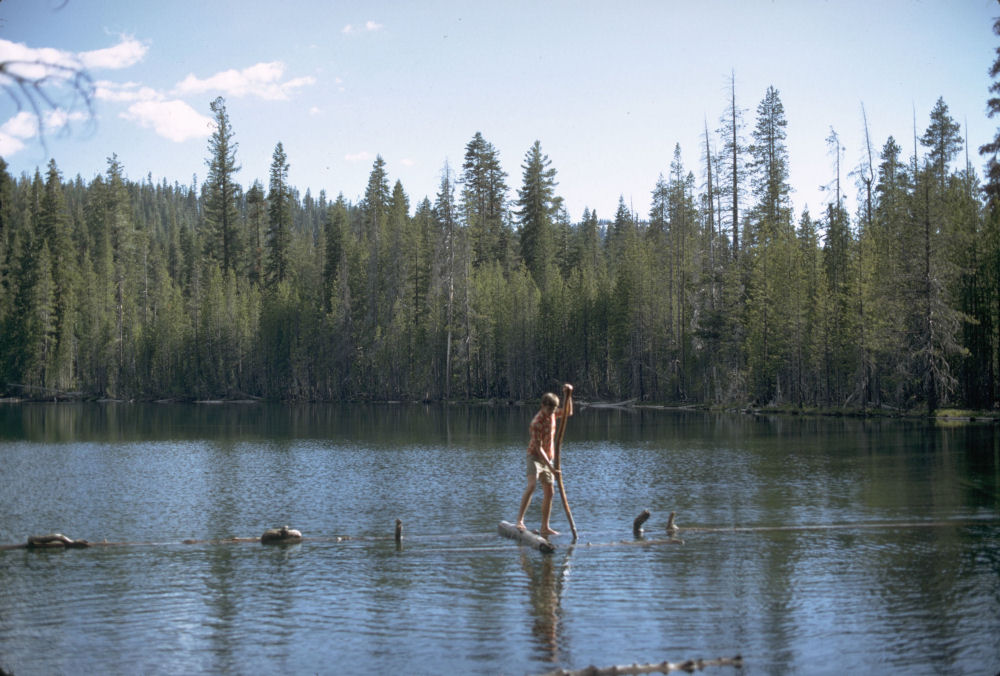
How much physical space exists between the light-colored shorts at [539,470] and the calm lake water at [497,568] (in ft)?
4.38

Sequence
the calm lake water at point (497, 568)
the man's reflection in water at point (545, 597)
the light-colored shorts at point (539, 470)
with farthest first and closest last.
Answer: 1. the light-colored shorts at point (539, 470)
2. the man's reflection in water at point (545, 597)
3. the calm lake water at point (497, 568)

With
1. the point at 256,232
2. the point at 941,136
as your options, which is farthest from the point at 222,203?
the point at 941,136

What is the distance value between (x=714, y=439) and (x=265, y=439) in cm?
1872

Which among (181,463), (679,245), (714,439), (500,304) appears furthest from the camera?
(500,304)

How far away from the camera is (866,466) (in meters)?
25.4

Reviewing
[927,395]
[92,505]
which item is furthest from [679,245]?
[92,505]

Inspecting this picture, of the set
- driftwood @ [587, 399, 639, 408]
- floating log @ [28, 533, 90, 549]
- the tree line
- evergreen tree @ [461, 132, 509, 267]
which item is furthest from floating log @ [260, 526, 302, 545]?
evergreen tree @ [461, 132, 509, 267]

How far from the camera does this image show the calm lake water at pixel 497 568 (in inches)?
381

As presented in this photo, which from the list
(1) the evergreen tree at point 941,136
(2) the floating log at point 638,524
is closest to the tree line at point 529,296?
(1) the evergreen tree at point 941,136

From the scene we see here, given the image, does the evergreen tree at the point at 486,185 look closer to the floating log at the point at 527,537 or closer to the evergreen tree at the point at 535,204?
the evergreen tree at the point at 535,204

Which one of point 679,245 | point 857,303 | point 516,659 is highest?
point 679,245

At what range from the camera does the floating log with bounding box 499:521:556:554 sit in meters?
14.2

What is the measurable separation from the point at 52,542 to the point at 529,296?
54.5 meters

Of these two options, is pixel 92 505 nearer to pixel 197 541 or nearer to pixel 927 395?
pixel 197 541
